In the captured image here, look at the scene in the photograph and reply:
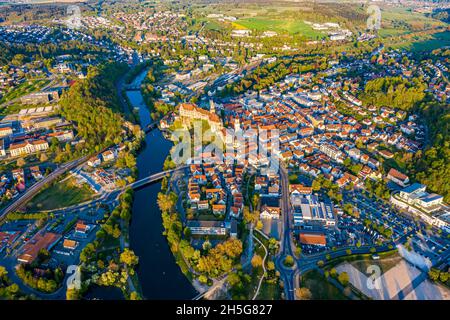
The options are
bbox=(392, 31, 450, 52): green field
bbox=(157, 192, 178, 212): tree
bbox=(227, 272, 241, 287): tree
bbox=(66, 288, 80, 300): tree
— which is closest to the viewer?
bbox=(66, 288, 80, 300): tree

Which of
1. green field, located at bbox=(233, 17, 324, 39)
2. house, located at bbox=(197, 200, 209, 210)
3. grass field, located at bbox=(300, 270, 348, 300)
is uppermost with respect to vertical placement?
green field, located at bbox=(233, 17, 324, 39)

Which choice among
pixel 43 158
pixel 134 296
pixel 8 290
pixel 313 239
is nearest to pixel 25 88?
pixel 43 158

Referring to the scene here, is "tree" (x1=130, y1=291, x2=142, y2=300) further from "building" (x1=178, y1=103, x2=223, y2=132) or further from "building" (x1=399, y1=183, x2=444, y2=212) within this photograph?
"building" (x1=178, y1=103, x2=223, y2=132)

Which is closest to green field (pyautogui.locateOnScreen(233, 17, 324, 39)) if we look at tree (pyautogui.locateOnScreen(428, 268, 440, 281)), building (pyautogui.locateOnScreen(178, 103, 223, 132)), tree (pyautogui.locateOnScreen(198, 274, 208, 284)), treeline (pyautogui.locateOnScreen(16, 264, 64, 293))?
building (pyautogui.locateOnScreen(178, 103, 223, 132))

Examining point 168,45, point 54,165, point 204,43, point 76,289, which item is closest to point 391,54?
point 204,43

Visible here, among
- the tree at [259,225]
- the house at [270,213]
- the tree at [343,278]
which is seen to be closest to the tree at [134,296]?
the tree at [259,225]

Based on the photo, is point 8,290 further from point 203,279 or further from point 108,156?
point 108,156

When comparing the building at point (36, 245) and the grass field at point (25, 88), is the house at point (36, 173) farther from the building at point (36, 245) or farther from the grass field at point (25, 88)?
the grass field at point (25, 88)
